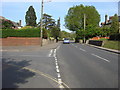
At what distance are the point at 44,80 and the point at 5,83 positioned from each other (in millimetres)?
1468

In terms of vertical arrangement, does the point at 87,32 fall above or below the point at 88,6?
below

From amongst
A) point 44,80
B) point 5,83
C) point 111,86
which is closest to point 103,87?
point 111,86

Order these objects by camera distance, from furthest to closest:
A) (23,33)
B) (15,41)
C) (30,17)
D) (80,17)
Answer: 1. (30,17)
2. (80,17)
3. (23,33)
4. (15,41)

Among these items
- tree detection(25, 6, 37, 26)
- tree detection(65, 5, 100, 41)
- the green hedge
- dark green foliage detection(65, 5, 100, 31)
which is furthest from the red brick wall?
tree detection(25, 6, 37, 26)

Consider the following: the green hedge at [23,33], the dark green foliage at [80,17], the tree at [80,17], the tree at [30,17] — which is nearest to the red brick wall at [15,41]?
the green hedge at [23,33]

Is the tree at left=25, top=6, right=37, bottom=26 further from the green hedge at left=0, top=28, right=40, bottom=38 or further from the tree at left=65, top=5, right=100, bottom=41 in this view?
the green hedge at left=0, top=28, right=40, bottom=38

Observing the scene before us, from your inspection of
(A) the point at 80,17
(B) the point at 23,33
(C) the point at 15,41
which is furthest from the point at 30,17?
(C) the point at 15,41

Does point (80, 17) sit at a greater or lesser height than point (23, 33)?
greater

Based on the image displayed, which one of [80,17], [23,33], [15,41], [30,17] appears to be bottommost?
[15,41]

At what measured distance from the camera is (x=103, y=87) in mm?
6203

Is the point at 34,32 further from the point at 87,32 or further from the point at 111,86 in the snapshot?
the point at 111,86

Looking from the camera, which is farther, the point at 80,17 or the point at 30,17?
the point at 30,17

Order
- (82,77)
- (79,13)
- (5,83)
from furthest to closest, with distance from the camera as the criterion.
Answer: (79,13)
(82,77)
(5,83)

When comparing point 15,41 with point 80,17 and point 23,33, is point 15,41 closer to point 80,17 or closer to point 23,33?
point 23,33
